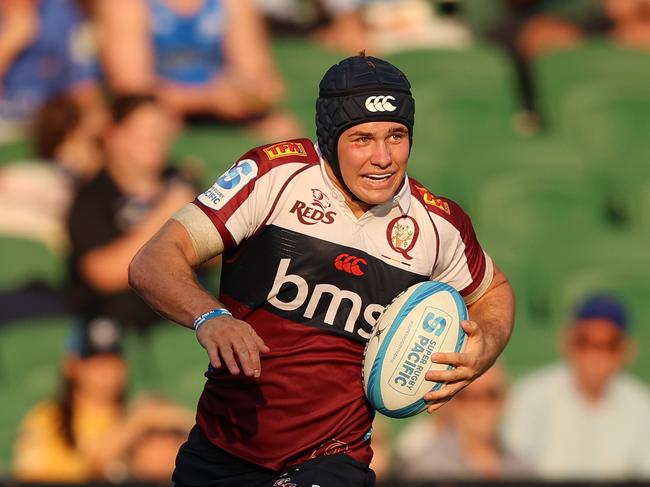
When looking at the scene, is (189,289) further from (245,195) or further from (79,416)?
(79,416)

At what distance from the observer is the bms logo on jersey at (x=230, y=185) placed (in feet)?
15.2

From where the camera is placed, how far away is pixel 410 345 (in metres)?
4.66

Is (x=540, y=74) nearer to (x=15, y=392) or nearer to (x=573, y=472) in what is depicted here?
(x=573, y=472)

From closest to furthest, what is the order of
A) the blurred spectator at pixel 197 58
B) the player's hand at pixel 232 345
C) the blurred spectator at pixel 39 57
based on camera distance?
the player's hand at pixel 232 345, the blurred spectator at pixel 197 58, the blurred spectator at pixel 39 57

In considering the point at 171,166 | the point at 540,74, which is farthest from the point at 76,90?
the point at 540,74

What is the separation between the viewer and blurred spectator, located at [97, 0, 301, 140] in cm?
960

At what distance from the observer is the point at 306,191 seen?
4.80 meters

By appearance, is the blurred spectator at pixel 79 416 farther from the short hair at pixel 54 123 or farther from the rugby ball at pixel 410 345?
the rugby ball at pixel 410 345

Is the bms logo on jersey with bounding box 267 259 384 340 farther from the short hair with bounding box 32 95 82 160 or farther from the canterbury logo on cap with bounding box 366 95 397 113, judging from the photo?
the short hair with bounding box 32 95 82 160

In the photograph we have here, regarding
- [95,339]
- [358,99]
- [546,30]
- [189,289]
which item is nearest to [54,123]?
[95,339]

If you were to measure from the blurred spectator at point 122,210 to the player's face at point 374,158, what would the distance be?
412 cm

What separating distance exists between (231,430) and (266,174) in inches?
37.3

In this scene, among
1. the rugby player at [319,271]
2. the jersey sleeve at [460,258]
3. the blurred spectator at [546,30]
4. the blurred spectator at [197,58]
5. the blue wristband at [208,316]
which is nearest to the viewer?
the blue wristband at [208,316]

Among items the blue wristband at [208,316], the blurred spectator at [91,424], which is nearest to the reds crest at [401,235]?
the blue wristband at [208,316]
